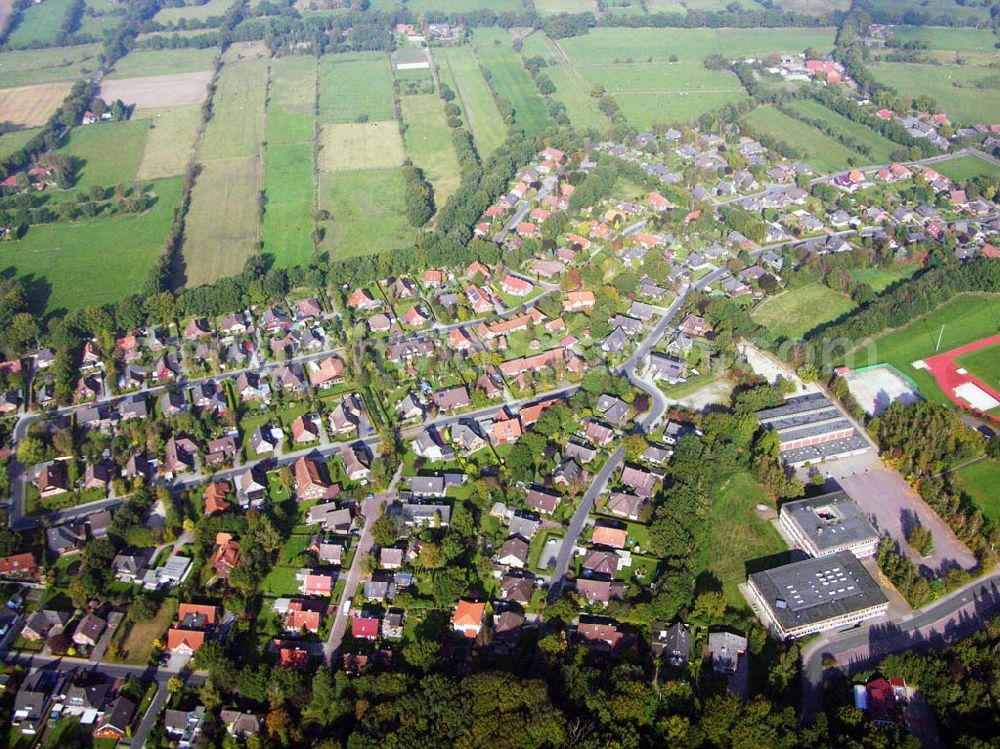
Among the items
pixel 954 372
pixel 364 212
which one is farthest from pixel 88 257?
pixel 954 372

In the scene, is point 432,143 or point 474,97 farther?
point 474,97

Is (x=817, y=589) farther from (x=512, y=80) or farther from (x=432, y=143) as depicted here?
(x=512, y=80)

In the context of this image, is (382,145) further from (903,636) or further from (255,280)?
(903,636)

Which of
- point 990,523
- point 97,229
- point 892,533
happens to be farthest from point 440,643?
point 97,229

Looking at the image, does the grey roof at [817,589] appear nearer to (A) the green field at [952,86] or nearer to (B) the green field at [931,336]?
(B) the green field at [931,336]

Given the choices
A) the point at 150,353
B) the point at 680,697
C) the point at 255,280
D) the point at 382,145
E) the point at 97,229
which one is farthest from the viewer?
the point at 382,145

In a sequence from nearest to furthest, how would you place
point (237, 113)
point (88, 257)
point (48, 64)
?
point (88, 257)
point (237, 113)
point (48, 64)

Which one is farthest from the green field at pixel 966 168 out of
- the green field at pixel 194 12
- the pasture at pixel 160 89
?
the green field at pixel 194 12
